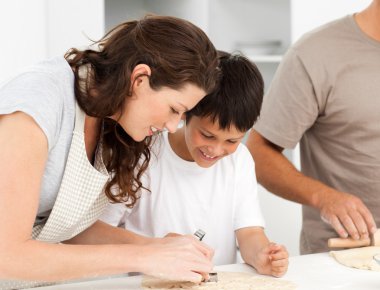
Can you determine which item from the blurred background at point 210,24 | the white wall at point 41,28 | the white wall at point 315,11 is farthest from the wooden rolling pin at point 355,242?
the white wall at point 315,11

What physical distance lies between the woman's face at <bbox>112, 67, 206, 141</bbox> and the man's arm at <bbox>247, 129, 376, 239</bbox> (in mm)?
519

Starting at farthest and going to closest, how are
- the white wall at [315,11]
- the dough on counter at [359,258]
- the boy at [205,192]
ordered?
the white wall at [315,11]
the boy at [205,192]
the dough on counter at [359,258]

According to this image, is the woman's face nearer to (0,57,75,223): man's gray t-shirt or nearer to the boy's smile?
(0,57,75,223): man's gray t-shirt

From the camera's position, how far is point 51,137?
3.57 ft

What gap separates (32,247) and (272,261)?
1.68ft

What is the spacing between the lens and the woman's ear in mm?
1165

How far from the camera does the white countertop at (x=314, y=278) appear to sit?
1239 millimetres

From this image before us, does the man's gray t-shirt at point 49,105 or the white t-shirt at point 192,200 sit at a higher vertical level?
the man's gray t-shirt at point 49,105

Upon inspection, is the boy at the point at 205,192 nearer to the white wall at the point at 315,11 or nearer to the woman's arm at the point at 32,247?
the woman's arm at the point at 32,247

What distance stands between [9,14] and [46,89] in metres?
1.12

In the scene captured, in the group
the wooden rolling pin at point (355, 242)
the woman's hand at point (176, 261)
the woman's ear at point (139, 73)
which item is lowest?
the wooden rolling pin at point (355, 242)

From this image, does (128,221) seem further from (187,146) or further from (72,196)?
(72,196)

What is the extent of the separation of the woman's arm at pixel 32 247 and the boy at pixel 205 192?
1.39ft

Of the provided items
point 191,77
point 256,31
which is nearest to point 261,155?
point 191,77
